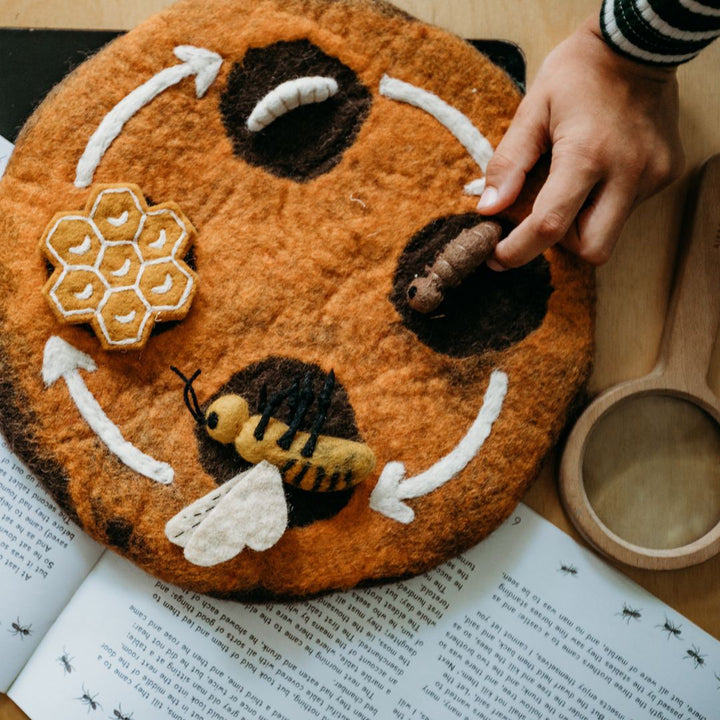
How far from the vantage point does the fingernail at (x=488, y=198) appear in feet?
2.01

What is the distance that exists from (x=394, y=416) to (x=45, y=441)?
31 centimetres

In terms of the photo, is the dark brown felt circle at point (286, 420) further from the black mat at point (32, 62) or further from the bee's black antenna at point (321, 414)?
the black mat at point (32, 62)

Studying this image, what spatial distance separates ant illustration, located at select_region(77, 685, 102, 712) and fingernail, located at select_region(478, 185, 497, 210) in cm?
58

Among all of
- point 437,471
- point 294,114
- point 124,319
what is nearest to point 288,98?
point 294,114

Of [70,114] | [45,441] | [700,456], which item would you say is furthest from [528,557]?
[70,114]

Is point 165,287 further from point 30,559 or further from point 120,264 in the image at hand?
point 30,559

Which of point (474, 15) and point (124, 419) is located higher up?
point (474, 15)

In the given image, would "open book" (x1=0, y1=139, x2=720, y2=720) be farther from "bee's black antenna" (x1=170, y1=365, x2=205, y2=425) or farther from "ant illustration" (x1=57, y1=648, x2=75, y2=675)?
"bee's black antenna" (x1=170, y1=365, x2=205, y2=425)

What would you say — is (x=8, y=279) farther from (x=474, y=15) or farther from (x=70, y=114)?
(x=474, y=15)

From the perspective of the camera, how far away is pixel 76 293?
0.58m

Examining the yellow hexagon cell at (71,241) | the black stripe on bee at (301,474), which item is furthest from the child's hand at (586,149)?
the yellow hexagon cell at (71,241)

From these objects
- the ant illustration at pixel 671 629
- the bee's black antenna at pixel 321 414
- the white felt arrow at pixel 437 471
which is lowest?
the ant illustration at pixel 671 629

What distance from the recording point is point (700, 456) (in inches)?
26.3

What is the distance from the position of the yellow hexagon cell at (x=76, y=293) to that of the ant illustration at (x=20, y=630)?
1.00 feet
